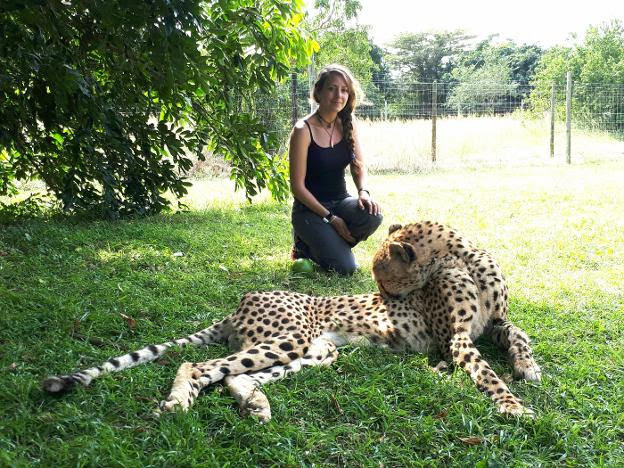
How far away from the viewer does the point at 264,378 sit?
2.71 metres

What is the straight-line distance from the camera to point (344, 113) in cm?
502

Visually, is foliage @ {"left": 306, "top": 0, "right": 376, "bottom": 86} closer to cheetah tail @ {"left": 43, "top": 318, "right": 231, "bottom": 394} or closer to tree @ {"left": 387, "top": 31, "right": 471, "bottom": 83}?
cheetah tail @ {"left": 43, "top": 318, "right": 231, "bottom": 394}

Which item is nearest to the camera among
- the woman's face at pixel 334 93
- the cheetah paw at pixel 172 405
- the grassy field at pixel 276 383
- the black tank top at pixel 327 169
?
the grassy field at pixel 276 383

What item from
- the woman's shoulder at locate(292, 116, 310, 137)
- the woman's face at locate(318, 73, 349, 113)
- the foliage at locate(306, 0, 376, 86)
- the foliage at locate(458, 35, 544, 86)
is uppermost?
the foliage at locate(458, 35, 544, 86)

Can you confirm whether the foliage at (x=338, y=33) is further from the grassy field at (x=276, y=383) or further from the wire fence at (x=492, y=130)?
the grassy field at (x=276, y=383)

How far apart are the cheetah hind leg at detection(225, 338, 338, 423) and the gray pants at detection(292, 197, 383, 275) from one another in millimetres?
1639

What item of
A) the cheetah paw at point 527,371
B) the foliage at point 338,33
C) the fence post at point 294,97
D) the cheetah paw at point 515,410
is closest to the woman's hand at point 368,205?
the cheetah paw at point 527,371

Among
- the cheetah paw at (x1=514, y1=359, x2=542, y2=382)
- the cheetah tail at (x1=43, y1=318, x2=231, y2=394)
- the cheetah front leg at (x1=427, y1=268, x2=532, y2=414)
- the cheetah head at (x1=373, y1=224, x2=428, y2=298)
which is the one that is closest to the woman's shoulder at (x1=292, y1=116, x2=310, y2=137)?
the cheetah head at (x1=373, y1=224, x2=428, y2=298)

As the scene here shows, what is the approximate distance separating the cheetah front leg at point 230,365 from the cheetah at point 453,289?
68cm

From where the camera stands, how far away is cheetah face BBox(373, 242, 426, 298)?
3.33 metres

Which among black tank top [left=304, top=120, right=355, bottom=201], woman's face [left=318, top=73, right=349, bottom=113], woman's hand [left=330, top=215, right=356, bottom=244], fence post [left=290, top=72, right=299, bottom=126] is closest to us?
woman's face [left=318, top=73, right=349, bottom=113]

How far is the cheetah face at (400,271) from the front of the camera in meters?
3.33

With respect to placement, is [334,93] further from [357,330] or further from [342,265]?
[357,330]

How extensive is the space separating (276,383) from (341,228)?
2.25m
